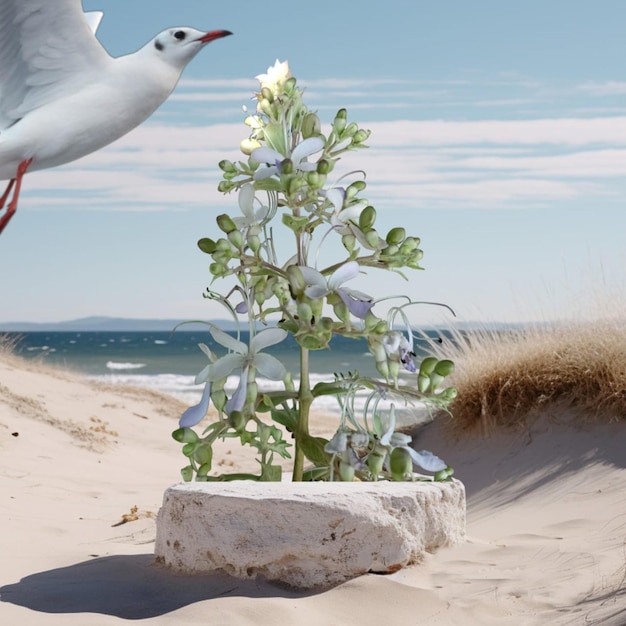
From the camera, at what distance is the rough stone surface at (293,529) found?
2.90m

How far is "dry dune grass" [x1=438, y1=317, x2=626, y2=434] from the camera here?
564 centimetres

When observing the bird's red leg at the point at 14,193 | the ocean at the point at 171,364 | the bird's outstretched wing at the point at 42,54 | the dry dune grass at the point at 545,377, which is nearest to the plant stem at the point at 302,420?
the bird's red leg at the point at 14,193

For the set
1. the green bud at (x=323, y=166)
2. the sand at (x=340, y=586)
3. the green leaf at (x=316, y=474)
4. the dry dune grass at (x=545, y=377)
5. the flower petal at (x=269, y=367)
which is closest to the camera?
the sand at (x=340, y=586)

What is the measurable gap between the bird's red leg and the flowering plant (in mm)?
705

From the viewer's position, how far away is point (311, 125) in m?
3.33

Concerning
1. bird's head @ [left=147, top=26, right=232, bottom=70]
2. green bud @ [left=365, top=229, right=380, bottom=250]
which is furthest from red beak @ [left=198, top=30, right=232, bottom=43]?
green bud @ [left=365, top=229, right=380, bottom=250]

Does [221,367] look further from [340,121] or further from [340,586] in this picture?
[340,121]

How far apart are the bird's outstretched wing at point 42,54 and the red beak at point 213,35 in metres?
0.47

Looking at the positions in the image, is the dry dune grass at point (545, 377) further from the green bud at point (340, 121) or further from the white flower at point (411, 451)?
the green bud at point (340, 121)

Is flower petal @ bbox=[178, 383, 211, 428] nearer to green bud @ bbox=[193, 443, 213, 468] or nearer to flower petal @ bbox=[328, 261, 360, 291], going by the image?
green bud @ bbox=[193, 443, 213, 468]

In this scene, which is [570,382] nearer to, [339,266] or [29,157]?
[339,266]

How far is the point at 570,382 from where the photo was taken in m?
5.83

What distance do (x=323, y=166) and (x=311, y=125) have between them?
20 cm

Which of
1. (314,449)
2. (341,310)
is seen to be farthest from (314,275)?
(314,449)
